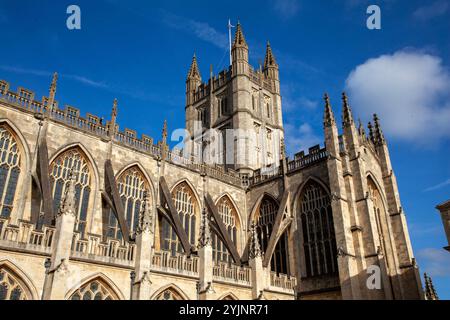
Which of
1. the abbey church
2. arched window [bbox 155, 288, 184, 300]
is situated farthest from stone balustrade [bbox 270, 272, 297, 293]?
arched window [bbox 155, 288, 184, 300]

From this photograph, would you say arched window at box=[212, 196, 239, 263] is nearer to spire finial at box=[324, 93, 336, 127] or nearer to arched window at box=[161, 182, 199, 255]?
arched window at box=[161, 182, 199, 255]

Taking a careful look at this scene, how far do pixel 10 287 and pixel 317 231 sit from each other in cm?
1613

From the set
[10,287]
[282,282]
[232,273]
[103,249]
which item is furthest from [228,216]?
[10,287]

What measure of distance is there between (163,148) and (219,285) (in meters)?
9.20

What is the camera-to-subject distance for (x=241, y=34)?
38344 mm

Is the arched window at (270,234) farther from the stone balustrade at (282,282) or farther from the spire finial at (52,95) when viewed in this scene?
the spire finial at (52,95)

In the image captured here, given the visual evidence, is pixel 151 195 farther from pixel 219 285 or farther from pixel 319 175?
pixel 319 175

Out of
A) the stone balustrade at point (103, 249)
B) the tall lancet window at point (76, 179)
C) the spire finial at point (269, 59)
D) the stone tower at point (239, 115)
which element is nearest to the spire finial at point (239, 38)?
the stone tower at point (239, 115)

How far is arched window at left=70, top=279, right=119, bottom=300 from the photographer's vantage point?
1446 centimetres

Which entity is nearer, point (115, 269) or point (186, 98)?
point (115, 269)

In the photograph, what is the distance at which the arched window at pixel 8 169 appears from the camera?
16891mm

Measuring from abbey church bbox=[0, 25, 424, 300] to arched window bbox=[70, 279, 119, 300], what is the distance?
51 millimetres
